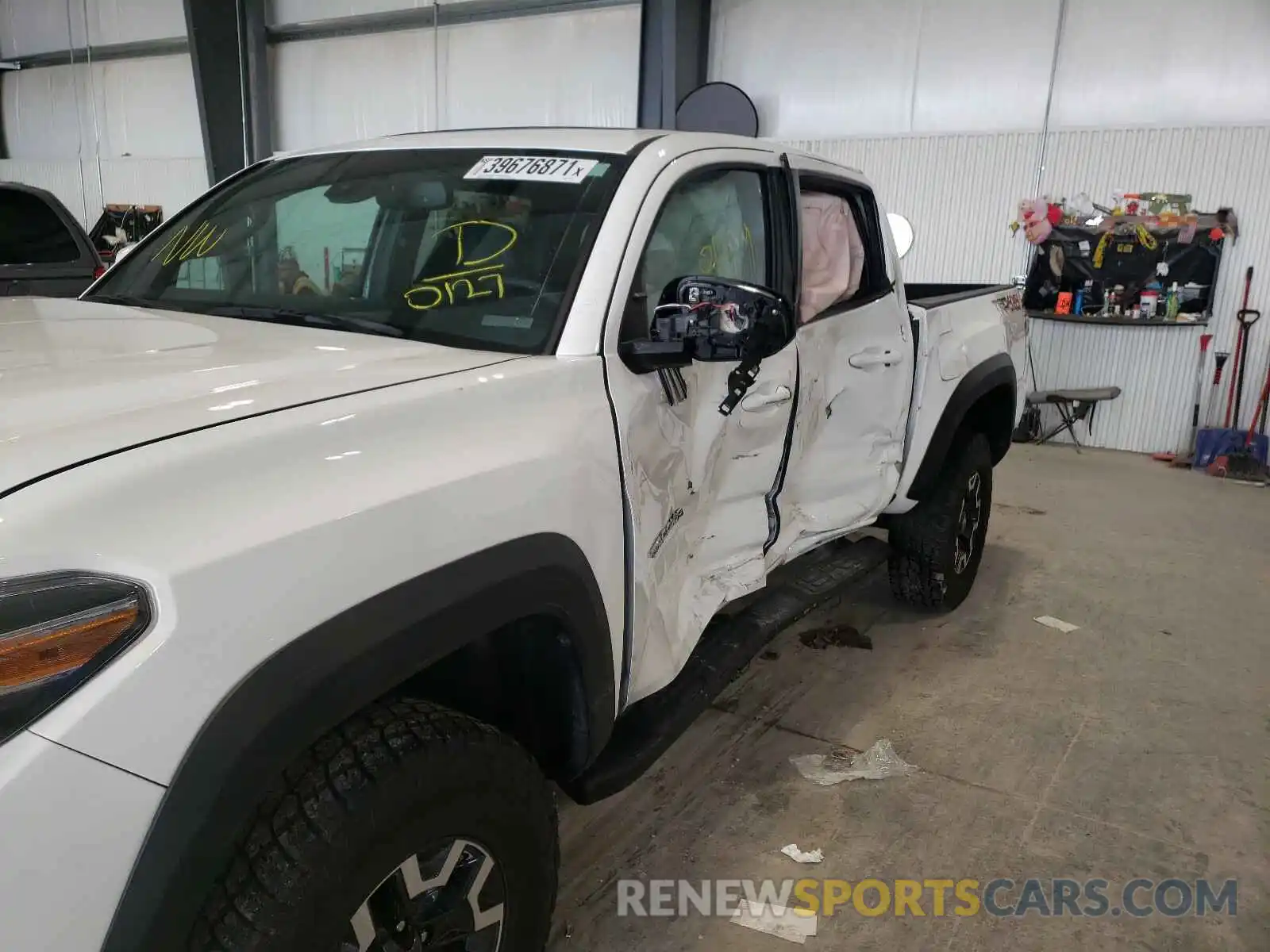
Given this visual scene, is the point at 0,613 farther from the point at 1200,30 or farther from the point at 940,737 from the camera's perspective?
the point at 1200,30

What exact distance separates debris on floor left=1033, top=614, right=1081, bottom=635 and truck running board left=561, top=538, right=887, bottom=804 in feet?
3.72

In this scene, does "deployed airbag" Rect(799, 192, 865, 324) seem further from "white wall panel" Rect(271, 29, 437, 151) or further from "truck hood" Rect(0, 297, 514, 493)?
"white wall panel" Rect(271, 29, 437, 151)

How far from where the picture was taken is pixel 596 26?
10.7 m

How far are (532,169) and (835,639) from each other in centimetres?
247

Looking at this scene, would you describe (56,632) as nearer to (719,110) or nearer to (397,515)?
(397,515)

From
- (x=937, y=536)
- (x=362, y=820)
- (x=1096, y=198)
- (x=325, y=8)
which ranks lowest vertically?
(x=937, y=536)

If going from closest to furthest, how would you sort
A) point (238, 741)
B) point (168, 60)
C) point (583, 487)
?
point (238, 741)
point (583, 487)
point (168, 60)

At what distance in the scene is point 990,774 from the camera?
294 cm

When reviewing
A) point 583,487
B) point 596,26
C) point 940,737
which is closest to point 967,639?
point 940,737

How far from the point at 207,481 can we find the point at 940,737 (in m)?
2.66

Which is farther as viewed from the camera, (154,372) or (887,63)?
(887,63)

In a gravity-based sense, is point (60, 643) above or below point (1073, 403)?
above

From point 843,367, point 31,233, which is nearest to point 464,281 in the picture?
point 843,367

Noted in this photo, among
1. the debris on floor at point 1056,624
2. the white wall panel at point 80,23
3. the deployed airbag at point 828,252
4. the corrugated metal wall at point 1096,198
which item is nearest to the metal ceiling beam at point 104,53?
the white wall panel at point 80,23
